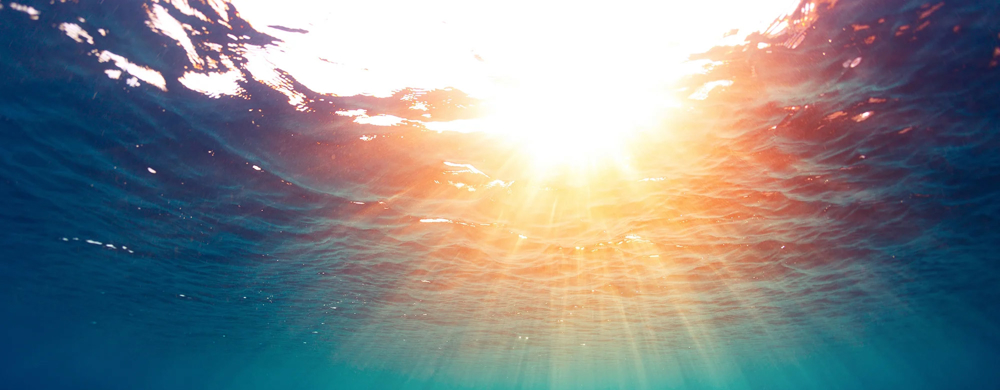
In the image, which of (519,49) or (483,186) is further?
(483,186)

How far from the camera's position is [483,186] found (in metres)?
10.8

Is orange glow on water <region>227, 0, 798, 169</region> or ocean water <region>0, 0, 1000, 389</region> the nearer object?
orange glow on water <region>227, 0, 798, 169</region>

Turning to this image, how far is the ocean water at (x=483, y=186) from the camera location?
6750 mm

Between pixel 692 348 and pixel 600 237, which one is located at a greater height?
pixel 600 237

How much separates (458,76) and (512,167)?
330cm

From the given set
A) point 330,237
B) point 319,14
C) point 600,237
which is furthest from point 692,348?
point 319,14

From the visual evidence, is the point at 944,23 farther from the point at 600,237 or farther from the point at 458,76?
the point at 600,237

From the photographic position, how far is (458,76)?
7.02 m

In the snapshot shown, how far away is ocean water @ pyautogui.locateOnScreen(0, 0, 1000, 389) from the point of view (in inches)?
266

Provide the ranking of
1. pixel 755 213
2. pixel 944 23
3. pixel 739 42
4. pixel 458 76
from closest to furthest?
pixel 944 23, pixel 739 42, pixel 458 76, pixel 755 213

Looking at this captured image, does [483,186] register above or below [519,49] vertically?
below

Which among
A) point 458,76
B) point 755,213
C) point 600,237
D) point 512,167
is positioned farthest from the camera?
point 600,237

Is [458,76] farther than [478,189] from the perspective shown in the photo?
No

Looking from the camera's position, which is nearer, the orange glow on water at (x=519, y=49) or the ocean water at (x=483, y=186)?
the orange glow on water at (x=519, y=49)
